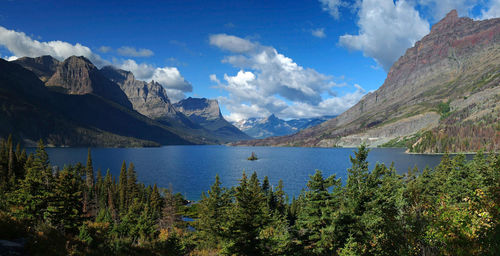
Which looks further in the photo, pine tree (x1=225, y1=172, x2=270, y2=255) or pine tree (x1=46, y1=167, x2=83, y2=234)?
pine tree (x1=46, y1=167, x2=83, y2=234)

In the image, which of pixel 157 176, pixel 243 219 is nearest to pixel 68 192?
pixel 243 219

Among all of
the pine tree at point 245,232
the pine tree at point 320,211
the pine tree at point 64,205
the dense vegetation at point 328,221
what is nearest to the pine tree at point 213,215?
the dense vegetation at point 328,221

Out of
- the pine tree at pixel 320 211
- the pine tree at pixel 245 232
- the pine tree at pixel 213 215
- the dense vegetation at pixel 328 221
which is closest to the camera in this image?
the dense vegetation at pixel 328 221

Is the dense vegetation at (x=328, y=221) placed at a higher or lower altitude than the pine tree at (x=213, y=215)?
higher

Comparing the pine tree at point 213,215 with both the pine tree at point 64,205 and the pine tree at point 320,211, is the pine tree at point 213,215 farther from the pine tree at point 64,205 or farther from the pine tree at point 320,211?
the pine tree at point 320,211

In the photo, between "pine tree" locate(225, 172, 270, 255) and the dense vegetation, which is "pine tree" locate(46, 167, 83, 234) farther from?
"pine tree" locate(225, 172, 270, 255)

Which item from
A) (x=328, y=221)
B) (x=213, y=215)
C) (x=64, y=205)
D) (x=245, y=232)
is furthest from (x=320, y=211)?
(x=64, y=205)

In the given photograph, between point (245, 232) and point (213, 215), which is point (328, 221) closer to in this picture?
point (245, 232)

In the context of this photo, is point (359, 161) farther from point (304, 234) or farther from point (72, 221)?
point (72, 221)

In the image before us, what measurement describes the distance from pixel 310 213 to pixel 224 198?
2928 centimetres

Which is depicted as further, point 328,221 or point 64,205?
point 64,205

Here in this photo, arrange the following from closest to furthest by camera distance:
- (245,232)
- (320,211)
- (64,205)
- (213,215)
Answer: (245,232)
(320,211)
(64,205)
(213,215)

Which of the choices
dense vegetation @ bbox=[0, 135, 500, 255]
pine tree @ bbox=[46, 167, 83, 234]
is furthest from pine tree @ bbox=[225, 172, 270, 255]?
pine tree @ bbox=[46, 167, 83, 234]

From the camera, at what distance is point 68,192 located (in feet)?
150
